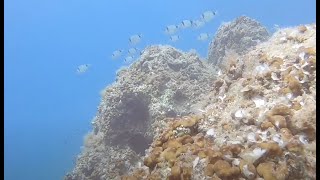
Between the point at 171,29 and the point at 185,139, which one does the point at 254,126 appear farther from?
the point at 171,29

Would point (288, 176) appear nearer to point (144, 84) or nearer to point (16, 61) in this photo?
point (144, 84)

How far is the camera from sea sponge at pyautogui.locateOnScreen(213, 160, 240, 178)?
147 inches

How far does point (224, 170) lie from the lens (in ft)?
12.3

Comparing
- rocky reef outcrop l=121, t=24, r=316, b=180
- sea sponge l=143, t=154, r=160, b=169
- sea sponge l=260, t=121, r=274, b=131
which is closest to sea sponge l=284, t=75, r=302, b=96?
rocky reef outcrop l=121, t=24, r=316, b=180

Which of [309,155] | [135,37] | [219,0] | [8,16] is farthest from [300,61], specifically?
[8,16]

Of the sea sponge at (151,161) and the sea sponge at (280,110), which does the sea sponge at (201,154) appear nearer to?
the sea sponge at (151,161)

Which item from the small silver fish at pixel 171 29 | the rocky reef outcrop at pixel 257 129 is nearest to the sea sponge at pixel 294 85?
the rocky reef outcrop at pixel 257 129

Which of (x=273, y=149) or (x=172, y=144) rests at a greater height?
(x=172, y=144)

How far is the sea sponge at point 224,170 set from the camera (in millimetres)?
3730

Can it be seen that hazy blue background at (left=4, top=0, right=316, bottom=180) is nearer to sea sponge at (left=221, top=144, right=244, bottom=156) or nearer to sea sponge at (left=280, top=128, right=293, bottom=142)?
sea sponge at (left=221, top=144, right=244, bottom=156)

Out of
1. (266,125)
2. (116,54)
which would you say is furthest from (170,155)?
(116,54)

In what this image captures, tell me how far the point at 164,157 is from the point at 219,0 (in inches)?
4312

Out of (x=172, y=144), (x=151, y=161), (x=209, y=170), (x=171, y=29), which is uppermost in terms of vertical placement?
(x=171, y=29)

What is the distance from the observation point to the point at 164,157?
4.47m
